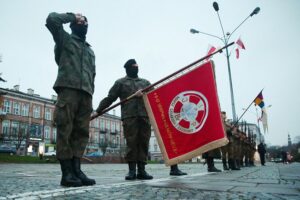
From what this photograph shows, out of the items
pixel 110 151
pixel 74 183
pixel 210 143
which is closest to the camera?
pixel 74 183

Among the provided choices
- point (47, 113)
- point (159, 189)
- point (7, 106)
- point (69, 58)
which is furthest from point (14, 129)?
point (159, 189)

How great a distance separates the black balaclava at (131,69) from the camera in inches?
222

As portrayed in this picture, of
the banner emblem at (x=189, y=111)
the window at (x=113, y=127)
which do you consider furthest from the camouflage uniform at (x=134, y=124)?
the window at (x=113, y=127)

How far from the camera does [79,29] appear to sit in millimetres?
4195

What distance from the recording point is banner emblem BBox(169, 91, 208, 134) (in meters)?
4.44

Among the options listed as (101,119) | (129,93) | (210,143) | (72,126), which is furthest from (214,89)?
(101,119)

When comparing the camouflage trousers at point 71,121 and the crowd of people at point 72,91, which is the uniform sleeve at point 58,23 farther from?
the camouflage trousers at point 71,121

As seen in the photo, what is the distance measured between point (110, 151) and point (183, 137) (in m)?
72.3

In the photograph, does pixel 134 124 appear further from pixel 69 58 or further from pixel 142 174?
pixel 69 58

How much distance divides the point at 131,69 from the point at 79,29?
1634 millimetres

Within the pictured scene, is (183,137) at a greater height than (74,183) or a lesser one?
greater

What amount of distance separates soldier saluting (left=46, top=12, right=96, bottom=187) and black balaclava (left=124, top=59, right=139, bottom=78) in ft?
4.85

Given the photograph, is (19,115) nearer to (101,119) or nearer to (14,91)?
(14,91)

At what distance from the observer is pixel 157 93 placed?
477 centimetres
